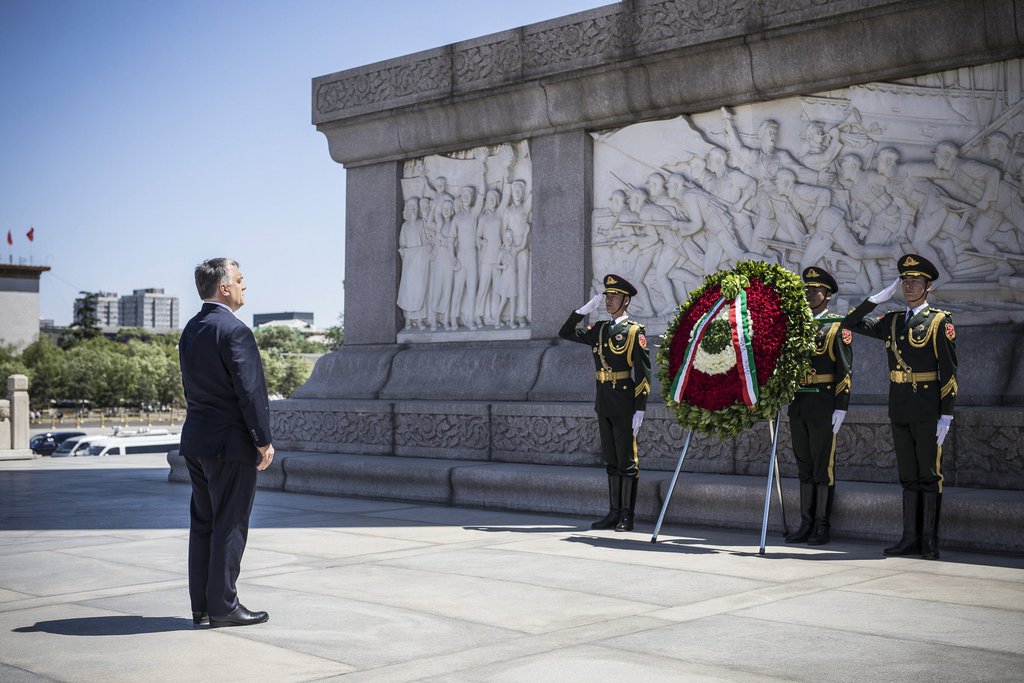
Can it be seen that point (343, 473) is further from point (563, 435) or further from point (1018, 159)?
point (1018, 159)

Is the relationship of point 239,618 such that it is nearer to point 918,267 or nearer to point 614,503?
point 614,503

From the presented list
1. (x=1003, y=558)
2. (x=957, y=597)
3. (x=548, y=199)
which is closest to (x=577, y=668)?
(x=957, y=597)

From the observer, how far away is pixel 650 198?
1095 centimetres

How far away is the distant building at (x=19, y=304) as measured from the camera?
102250 mm

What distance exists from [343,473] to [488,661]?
6.88 metres

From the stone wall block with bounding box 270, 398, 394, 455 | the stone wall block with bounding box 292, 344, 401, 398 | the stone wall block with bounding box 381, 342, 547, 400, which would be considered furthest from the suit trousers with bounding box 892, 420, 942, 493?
the stone wall block with bounding box 292, 344, 401, 398

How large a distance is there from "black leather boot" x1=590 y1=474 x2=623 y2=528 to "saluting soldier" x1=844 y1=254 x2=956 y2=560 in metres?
2.12

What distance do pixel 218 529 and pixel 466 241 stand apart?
720cm

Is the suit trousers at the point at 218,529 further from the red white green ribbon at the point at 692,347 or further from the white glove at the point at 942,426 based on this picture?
the white glove at the point at 942,426

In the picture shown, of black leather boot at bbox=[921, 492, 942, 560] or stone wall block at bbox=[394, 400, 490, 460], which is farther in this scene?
stone wall block at bbox=[394, 400, 490, 460]

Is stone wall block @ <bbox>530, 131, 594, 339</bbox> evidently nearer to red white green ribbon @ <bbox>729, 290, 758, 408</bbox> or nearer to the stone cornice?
the stone cornice

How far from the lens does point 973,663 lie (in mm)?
4516

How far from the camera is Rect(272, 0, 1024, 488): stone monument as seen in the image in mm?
9031

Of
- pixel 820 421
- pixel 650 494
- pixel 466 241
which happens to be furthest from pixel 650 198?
pixel 820 421
